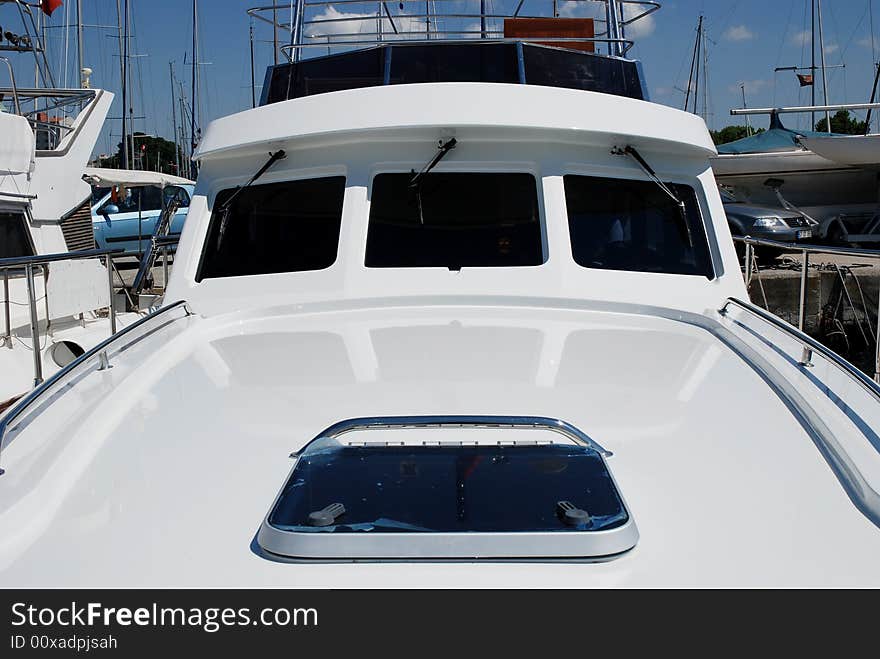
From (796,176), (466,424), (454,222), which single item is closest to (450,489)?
(466,424)

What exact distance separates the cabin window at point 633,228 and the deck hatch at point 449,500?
2.04 metres

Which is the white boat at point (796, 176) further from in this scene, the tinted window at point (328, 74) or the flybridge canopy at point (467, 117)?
the flybridge canopy at point (467, 117)

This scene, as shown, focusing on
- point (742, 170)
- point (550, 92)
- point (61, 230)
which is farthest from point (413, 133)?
point (742, 170)

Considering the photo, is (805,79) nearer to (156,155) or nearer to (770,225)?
(770,225)

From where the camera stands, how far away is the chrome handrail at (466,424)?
1.92m

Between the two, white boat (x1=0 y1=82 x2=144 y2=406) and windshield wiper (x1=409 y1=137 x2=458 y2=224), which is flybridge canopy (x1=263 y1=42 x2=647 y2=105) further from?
white boat (x1=0 y1=82 x2=144 y2=406)

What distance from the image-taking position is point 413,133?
12.7 ft

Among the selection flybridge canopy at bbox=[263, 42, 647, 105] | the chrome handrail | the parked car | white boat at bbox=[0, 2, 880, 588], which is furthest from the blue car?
the chrome handrail

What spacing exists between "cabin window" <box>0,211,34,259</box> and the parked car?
8976mm

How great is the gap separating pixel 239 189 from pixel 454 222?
3.55ft

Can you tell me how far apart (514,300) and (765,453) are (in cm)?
168

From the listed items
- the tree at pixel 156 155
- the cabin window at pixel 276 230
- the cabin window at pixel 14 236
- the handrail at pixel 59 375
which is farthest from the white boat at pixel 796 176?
the tree at pixel 156 155

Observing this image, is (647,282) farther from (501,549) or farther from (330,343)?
(501,549)

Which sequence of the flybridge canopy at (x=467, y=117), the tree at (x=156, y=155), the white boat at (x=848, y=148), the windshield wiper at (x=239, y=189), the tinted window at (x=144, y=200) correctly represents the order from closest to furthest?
the flybridge canopy at (x=467, y=117) < the windshield wiper at (x=239, y=189) < the white boat at (x=848, y=148) < the tinted window at (x=144, y=200) < the tree at (x=156, y=155)
